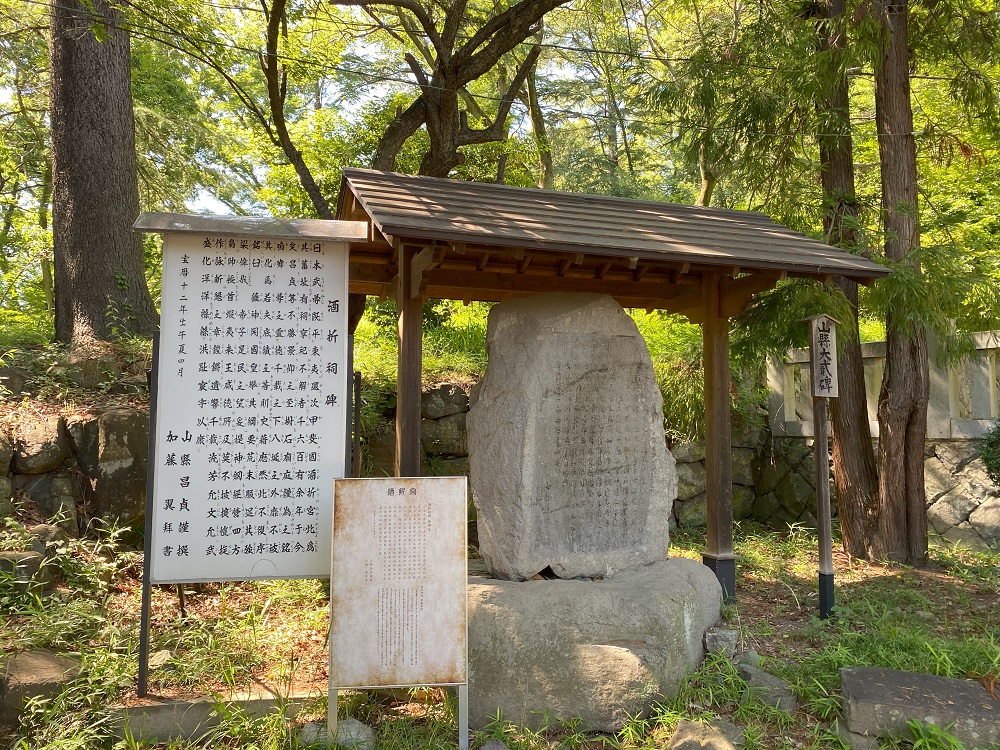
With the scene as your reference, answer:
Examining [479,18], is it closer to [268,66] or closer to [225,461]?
[268,66]

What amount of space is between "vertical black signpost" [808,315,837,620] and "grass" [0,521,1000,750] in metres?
0.43

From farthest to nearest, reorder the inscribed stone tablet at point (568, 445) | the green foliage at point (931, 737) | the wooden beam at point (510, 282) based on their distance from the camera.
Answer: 1. the wooden beam at point (510, 282)
2. the inscribed stone tablet at point (568, 445)
3. the green foliage at point (931, 737)

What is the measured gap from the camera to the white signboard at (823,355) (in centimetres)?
589

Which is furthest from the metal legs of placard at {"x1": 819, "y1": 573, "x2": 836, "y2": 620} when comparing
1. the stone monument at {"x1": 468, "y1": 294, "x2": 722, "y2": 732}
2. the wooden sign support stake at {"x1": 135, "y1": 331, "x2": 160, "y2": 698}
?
the wooden sign support stake at {"x1": 135, "y1": 331, "x2": 160, "y2": 698}

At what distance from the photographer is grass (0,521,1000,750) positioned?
3.94m

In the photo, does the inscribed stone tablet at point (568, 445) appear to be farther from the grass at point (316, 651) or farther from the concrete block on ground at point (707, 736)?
the concrete block on ground at point (707, 736)

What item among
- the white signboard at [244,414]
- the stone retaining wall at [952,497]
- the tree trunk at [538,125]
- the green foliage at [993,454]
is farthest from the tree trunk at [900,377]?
the tree trunk at [538,125]

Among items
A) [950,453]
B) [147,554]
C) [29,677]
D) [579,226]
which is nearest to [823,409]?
[579,226]

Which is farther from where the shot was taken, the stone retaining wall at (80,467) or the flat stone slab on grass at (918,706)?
the stone retaining wall at (80,467)

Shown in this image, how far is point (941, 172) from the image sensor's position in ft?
39.3

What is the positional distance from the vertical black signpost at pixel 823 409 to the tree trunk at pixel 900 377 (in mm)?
1864

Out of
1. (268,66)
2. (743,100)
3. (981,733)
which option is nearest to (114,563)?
(268,66)

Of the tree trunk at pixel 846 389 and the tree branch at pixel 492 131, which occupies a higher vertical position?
the tree branch at pixel 492 131

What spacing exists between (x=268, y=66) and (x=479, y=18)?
13.8 ft
